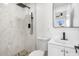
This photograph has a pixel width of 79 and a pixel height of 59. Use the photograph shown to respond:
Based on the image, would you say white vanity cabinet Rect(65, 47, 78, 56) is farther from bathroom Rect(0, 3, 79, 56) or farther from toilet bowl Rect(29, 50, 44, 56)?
toilet bowl Rect(29, 50, 44, 56)

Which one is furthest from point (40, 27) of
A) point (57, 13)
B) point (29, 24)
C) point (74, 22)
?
point (74, 22)

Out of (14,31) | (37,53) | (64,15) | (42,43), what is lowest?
(37,53)

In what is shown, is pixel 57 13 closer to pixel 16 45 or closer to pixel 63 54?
pixel 63 54

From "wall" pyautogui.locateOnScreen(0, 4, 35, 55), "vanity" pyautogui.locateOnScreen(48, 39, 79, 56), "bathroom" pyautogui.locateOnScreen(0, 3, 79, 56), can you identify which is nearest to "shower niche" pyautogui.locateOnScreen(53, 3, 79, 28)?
"bathroom" pyautogui.locateOnScreen(0, 3, 79, 56)

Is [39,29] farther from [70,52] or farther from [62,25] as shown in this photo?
[70,52]

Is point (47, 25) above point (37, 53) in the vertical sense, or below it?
above

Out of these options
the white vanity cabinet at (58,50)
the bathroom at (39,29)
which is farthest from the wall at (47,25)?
the white vanity cabinet at (58,50)

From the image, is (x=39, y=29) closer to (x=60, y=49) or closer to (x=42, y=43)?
(x=42, y=43)

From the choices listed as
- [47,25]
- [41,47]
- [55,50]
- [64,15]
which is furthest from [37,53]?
[64,15]

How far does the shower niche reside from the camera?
3.85 feet

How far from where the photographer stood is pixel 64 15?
3.88ft

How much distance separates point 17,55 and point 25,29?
0.33 meters

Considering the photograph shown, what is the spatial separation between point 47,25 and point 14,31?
40 cm

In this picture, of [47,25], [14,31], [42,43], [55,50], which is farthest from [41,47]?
[14,31]
